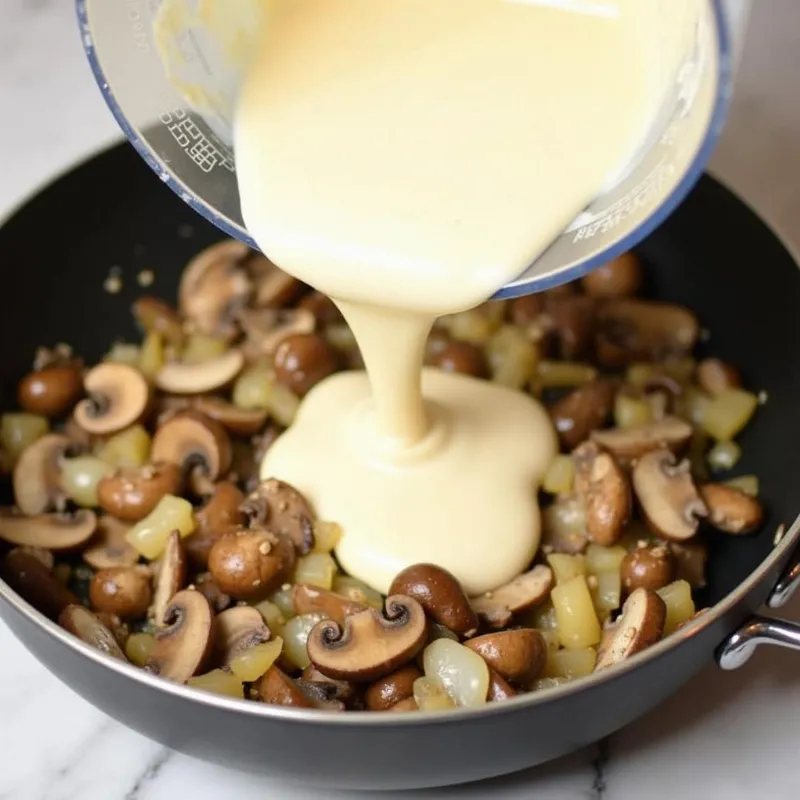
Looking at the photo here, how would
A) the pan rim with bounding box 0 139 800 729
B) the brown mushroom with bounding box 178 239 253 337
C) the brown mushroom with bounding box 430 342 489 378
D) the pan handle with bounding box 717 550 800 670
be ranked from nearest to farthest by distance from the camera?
the pan rim with bounding box 0 139 800 729 < the pan handle with bounding box 717 550 800 670 < the brown mushroom with bounding box 430 342 489 378 < the brown mushroom with bounding box 178 239 253 337

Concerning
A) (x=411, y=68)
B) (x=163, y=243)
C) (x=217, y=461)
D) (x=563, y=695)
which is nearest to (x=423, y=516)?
(x=217, y=461)

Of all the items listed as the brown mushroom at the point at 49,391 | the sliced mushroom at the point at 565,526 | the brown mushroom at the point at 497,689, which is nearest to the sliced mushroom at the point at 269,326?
the brown mushroom at the point at 49,391

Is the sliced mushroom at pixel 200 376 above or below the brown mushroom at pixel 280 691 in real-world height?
above

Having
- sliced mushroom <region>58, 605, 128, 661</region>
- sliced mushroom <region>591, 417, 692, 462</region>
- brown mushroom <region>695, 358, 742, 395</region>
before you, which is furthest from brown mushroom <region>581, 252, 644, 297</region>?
sliced mushroom <region>58, 605, 128, 661</region>

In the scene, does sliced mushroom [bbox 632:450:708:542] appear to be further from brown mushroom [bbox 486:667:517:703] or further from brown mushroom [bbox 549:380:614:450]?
brown mushroom [bbox 486:667:517:703]

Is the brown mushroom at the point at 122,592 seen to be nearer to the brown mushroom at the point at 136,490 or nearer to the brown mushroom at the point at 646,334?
the brown mushroom at the point at 136,490

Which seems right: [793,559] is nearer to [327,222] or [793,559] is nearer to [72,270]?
[327,222]
